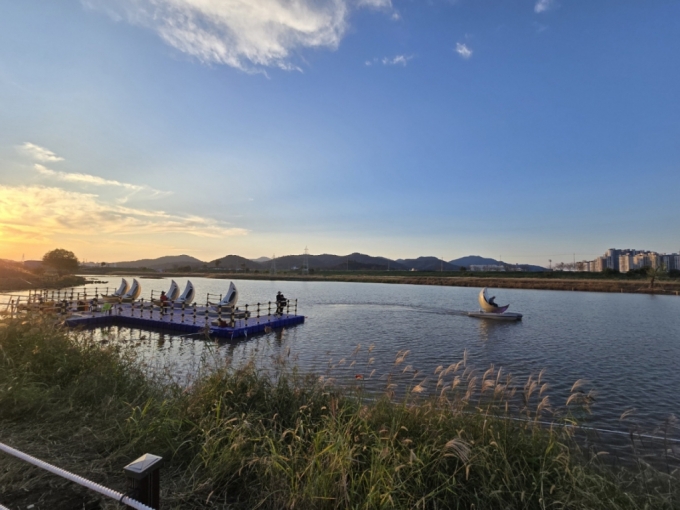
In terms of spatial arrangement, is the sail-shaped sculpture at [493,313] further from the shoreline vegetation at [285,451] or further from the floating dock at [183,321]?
the shoreline vegetation at [285,451]

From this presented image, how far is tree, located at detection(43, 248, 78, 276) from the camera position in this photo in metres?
77.3

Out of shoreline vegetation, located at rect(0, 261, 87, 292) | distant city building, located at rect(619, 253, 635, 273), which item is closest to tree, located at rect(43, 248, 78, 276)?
shoreline vegetation, located at rect(0, 261, 87, 292)

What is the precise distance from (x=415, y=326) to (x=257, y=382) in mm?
17911

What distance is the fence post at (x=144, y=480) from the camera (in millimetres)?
2270

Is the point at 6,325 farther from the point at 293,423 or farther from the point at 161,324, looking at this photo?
the point at 161,324

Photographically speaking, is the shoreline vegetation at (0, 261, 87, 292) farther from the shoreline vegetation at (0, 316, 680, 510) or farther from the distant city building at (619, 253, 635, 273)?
the distant city building at (619, 253, 635, 273)

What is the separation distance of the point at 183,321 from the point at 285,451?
17.3 metres

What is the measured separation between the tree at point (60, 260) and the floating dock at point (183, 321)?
6999 centimetres

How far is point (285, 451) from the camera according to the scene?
407 cm

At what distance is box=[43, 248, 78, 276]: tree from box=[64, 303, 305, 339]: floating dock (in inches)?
2755

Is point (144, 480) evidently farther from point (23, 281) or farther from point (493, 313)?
point (23, 281)

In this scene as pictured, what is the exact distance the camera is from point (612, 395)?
10.4m

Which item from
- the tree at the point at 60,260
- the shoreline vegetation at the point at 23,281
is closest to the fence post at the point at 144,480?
the shoreline vegetation at the point at 23,281

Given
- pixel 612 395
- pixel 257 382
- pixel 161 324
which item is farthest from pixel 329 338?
pixel 257 382
